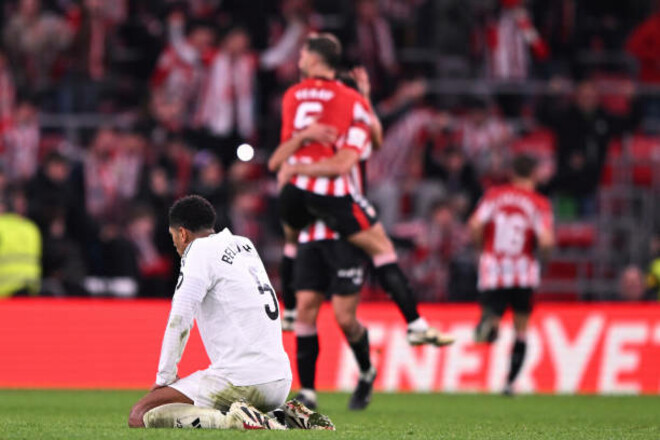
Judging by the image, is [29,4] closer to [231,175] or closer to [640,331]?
[231,175]

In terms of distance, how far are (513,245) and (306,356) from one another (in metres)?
3.54

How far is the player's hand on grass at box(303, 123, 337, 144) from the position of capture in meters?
9.30

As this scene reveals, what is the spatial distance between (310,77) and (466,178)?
Result: 7.17 m

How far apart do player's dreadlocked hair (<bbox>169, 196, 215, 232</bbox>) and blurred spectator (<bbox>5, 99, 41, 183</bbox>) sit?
9.70 m

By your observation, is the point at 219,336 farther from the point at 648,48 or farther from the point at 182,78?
the point at 648,48

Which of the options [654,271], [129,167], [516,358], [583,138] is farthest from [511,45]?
[516,358]

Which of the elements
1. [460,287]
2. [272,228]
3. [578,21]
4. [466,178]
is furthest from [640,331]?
[578,21]

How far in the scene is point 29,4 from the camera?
17328mm

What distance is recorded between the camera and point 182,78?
54.7 feet

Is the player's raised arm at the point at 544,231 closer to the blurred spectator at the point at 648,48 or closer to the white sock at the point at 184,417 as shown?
the white sock at the point at 184,417

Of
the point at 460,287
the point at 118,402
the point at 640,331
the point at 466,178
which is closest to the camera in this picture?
the point at 118,402

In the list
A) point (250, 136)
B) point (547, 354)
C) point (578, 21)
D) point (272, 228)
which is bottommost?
point (547, 354)

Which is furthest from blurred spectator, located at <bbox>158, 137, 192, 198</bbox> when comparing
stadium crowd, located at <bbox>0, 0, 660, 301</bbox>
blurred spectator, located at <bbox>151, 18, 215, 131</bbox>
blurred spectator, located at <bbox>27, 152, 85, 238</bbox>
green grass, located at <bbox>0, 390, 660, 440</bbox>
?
green grass, located at <bbox>0, 390, 660, 440</bbox>

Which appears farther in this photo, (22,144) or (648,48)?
(648,48)
